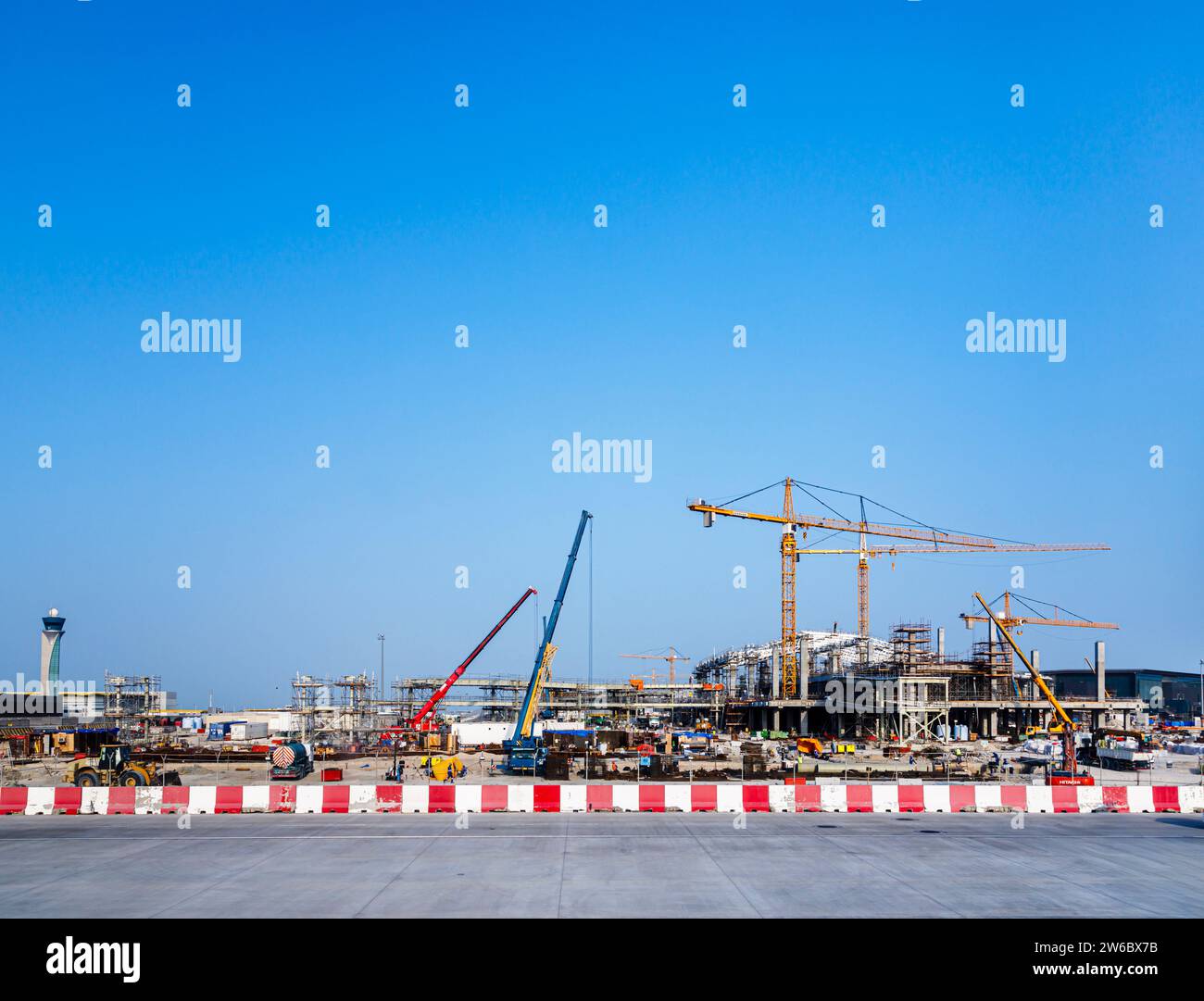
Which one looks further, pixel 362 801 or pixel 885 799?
pixel 885 799

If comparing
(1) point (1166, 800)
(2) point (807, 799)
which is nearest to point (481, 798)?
(2) point (807, 799)

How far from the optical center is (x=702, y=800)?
43.9 meters

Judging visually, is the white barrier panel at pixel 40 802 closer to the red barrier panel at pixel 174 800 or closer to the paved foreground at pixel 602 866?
the paved foreground at pixel 602 866

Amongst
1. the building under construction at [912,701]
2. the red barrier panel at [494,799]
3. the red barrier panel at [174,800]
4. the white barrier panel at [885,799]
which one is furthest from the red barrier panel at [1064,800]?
the building under construction at [912,701]

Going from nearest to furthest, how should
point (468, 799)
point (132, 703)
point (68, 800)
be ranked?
point (468, 799) < point (68, 800) < point (132, 703)

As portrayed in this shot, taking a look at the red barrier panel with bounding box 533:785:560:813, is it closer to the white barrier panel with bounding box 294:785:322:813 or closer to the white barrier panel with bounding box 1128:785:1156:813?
the white barrier panel with bounding box 294:785:322:813

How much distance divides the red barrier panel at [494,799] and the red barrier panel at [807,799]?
1228 cm

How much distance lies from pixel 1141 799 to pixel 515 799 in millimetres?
27222

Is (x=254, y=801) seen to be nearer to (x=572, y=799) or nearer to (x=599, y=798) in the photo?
(x=572, y=799)

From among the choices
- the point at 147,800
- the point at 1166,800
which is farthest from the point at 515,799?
the point at 1166,800

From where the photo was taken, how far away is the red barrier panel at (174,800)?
4359 centimetres

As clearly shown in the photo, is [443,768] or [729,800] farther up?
[729,800]

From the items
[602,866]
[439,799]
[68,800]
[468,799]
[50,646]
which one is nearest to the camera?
[602,866]
